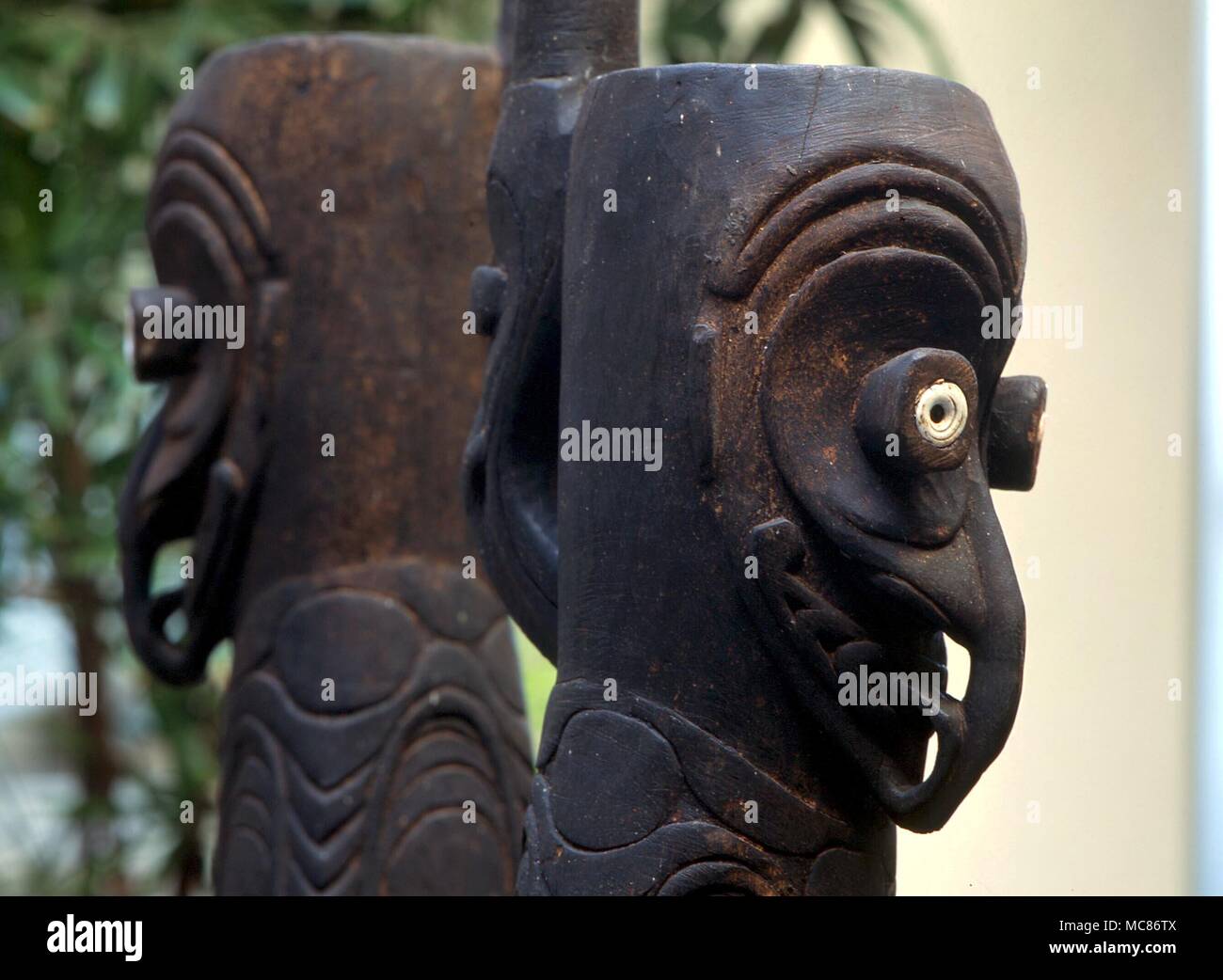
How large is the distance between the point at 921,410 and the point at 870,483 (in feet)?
0.28

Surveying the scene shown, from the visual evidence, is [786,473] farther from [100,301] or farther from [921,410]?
[100,301]

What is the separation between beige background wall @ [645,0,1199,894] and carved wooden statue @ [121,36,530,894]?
0.67 meters

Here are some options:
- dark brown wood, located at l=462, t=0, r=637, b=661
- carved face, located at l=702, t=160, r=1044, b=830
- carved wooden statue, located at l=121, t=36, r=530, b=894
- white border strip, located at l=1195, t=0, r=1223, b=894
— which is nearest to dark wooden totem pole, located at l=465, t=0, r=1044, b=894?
carved face, located at l=702, t=160, r=1044, b=830

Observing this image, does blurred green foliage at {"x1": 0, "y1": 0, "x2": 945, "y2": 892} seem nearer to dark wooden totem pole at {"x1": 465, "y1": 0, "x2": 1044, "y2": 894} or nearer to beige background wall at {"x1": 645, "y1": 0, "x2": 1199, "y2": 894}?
beige background wall at {"x1": 645, "y1": 0, "x2": 1199, "y2": 894}

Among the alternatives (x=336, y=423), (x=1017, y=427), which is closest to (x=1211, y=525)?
(x=1017, y=427)

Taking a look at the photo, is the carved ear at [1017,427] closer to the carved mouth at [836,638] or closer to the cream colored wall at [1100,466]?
the carved mouth at [836,638]

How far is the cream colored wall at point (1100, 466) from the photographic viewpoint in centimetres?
215

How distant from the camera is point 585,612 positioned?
5.54 ft

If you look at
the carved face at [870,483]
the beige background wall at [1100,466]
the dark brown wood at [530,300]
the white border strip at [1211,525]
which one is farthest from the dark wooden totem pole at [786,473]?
the white border strip at [1211,525]

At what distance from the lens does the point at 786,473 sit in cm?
155

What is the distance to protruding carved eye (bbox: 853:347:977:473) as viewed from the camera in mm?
1487

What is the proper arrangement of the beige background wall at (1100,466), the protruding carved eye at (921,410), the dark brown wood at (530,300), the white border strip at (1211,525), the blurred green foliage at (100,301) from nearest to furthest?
the protruding carved eye at (921,410), the dark brown wood at (530,300), the beige background wall at (1100,466), the white border strip at (1211,525), the blurred green foliage at (100,301)

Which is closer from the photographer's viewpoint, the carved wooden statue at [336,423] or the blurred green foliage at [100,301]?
the carved wooden statue at [336,423]
